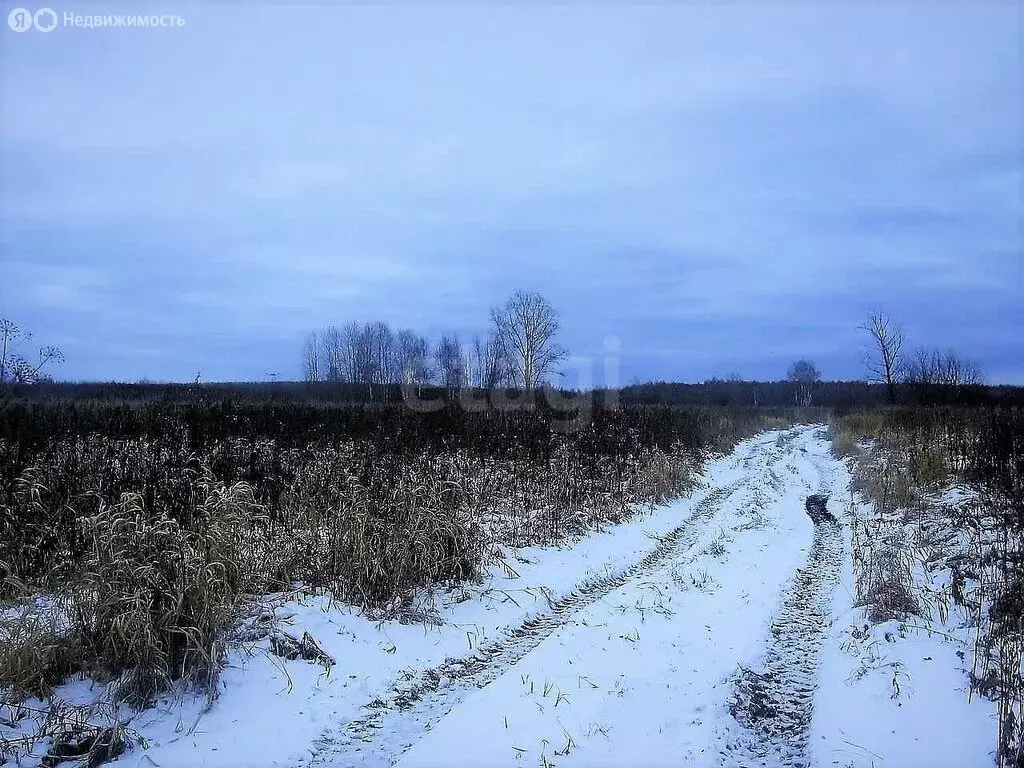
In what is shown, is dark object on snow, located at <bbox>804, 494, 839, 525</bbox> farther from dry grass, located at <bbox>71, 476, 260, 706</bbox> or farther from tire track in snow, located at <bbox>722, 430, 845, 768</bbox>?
dry grass, located at <bbox>71, 476, 260, 706</bbox>

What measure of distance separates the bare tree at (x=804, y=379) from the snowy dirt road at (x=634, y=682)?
7533 centimetres

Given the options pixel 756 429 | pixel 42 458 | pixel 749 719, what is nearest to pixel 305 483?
pixel 42 458

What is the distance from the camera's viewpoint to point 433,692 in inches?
171

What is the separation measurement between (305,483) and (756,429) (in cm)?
2899

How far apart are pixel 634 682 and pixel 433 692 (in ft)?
4.64

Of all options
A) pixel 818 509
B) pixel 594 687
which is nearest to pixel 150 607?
pixel 594 687

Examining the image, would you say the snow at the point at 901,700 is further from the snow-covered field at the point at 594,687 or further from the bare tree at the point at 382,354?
the bare tree at the point at 382,354

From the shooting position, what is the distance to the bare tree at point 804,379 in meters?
76.1

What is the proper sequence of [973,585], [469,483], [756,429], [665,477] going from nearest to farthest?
[973,585] < [469,483] < [665,477] < [756,429]

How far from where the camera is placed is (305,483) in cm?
862

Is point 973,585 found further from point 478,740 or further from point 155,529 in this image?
point 155,529

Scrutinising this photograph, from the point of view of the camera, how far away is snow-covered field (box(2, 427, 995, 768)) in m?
3.56

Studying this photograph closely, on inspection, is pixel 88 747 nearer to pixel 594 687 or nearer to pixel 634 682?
pixel 594 687

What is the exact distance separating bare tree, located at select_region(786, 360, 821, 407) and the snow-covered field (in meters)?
76.1
